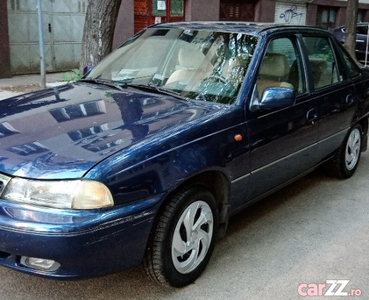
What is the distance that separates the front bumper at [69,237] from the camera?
101 inches

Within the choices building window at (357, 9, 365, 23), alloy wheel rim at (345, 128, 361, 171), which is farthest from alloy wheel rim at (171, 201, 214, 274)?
building window at (357, 9, 365, 23)

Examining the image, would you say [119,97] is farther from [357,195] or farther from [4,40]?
[4,40]

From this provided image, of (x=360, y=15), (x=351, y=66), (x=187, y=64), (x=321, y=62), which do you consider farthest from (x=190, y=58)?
(x=360, y=15)

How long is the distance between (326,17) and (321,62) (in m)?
17.9

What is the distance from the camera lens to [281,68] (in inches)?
165

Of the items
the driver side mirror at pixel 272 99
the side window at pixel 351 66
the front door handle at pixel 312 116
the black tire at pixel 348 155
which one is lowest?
the black tire at pixel 348 155

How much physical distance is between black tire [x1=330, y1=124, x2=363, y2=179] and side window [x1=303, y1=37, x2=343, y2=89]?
741 millimetres

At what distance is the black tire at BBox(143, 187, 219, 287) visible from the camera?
2.97m

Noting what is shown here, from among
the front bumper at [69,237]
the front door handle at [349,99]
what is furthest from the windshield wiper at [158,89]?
the front door handle at [349,99]

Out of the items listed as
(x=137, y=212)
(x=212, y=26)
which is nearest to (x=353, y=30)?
(x=212, y=26)

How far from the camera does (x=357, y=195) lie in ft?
16.6

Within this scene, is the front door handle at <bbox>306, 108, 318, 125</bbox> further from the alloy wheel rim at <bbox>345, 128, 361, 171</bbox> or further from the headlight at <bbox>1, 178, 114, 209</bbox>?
the headlight at <bbox>1, 178, 114, 209</bbox>

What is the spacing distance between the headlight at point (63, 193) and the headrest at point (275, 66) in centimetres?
183

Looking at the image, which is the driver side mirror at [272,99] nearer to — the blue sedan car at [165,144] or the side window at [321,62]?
the blue sedan car at [165,144]
